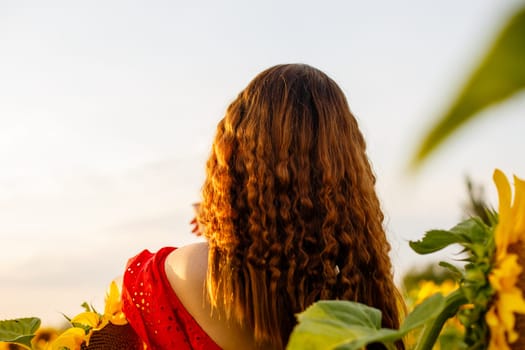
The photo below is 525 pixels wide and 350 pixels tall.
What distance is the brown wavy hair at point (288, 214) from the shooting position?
158 centimetres

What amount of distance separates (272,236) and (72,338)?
0.51 metres

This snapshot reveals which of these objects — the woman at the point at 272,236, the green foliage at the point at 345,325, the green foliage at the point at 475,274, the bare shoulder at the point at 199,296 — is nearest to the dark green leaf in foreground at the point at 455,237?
the green foliage at the point at 475,274

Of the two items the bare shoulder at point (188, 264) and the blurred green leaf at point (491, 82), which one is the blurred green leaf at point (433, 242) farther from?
the bare shoulder at point (188, 264)

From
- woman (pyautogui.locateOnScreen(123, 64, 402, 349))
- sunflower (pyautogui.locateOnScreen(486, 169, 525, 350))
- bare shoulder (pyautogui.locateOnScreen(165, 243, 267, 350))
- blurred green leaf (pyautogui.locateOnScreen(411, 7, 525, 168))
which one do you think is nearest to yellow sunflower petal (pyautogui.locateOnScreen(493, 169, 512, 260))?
sunflower (pyautogui.locateOnScreen(486, 169, 525, 350))

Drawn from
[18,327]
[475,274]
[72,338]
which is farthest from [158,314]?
[475,274]

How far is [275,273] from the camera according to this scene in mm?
1560

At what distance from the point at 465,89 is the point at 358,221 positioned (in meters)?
1.59

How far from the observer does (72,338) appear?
160 cm

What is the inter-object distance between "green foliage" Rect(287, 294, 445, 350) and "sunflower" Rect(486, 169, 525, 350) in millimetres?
55

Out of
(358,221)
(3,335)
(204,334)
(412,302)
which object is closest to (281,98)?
→ (358,221)

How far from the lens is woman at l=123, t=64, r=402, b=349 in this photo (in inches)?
62.4

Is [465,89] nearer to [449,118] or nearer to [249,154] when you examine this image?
[449,118]

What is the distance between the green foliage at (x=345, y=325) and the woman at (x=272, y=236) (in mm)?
985

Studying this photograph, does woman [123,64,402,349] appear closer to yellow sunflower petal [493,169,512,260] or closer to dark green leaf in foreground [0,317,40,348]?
dark green leaf in foreground [0,317,40,348]
